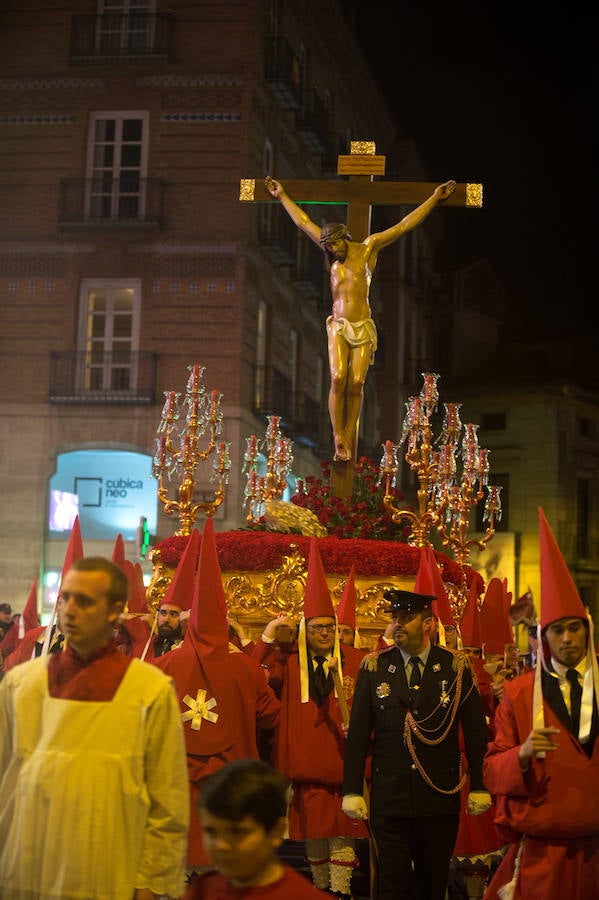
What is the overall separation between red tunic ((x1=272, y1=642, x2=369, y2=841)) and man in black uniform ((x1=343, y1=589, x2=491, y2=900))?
1035mm

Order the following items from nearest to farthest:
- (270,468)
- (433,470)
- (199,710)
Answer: (199,710), (433,470), (270,468)

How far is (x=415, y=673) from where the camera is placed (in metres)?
5.90

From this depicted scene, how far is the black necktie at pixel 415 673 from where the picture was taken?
19.3 ft

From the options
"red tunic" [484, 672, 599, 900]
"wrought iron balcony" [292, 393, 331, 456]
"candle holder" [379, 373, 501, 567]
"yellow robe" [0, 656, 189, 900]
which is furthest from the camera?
"wrought iron balcony" [292, 393, 331, 456]

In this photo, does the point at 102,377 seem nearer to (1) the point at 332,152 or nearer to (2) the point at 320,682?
(1) the point at 332,152

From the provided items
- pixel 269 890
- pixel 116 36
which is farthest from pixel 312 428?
pixel 269 890

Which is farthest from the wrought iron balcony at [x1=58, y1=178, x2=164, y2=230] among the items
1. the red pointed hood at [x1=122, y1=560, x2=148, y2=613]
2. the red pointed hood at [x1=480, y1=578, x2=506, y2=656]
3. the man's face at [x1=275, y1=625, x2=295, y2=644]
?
the man's face at [x1=275, y1=625, x2=295, y2=644]

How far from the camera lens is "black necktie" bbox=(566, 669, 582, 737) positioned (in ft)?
16.3

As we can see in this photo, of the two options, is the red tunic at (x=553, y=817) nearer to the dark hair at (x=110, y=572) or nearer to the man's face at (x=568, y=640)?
the man's face at (x=568, y=640)

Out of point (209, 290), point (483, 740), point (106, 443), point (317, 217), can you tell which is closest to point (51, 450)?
point (106, 443)

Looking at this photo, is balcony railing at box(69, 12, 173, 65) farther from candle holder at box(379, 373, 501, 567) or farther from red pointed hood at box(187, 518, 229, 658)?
red pointed hood at box(187, 518, 229, 658)

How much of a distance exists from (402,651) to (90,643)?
Answer: 7.73 feet

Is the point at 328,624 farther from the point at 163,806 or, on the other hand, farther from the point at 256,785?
the point at 256,785

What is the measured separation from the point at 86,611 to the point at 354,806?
2.08 meters
